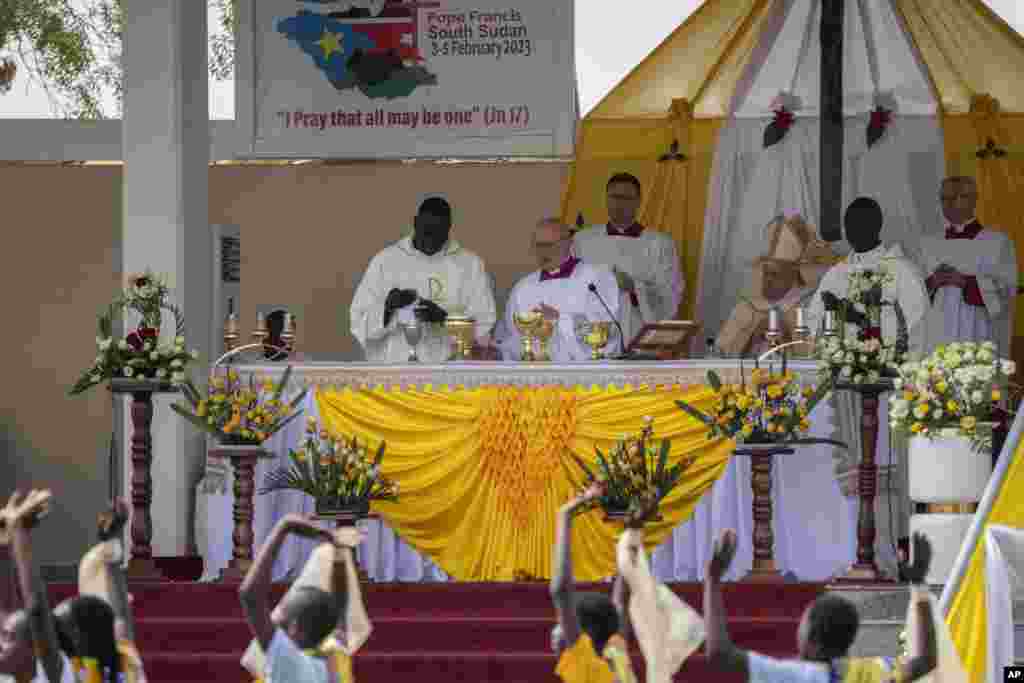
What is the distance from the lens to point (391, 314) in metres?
15.5

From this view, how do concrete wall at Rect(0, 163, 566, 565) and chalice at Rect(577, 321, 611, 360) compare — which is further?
concrete wall at Rect(0, 163, 566, 565)

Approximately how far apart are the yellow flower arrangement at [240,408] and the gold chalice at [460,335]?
987 millimetres

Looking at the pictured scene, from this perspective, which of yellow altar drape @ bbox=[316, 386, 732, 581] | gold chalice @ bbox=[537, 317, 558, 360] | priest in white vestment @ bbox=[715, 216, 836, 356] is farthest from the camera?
priest in white vestment @ bbox=[715, 216, 836, 356]

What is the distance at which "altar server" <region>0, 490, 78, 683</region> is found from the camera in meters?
7.57

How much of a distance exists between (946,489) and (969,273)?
445cm

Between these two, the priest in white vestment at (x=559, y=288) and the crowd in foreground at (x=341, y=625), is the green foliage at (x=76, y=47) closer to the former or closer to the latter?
the priest in white vestment at (x=559, y=288)

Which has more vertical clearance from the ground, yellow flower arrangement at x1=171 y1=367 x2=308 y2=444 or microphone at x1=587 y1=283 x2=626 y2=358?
microphone at x1=587 y1=283 x2=626 y2=358

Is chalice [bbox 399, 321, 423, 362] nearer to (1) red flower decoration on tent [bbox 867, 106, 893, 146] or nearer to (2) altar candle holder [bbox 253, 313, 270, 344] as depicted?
(2) altar candle holder [bbox 253, 313, 270, 344]

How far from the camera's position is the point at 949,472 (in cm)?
1263

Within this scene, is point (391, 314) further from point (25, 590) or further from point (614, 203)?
point (25, 590)

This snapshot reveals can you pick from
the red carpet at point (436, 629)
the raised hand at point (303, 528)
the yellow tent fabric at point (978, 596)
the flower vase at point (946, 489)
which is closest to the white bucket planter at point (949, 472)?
the flower vase at point (946, 489)

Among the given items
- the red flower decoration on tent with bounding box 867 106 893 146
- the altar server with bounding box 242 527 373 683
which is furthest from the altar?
the altar server with bounding box 242 527 373 683

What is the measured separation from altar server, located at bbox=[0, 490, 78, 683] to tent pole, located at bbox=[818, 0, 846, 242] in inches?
386

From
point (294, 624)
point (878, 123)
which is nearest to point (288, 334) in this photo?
point (878, 123)
